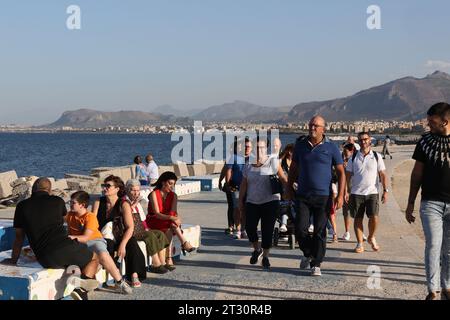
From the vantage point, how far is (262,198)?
8.23m

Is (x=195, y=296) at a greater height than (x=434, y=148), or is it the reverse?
(x=434, y=148)

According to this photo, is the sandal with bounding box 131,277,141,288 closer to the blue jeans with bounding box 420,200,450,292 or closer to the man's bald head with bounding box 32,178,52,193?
the man's bald head with bounding box 32,178,52,193

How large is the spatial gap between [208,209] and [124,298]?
849 cm

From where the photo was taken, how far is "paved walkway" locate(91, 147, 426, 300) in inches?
266

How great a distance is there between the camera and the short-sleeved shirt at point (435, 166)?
607cm

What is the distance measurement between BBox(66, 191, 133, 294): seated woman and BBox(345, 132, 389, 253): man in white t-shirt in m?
3.85

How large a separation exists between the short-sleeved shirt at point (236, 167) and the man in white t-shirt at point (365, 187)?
203cm

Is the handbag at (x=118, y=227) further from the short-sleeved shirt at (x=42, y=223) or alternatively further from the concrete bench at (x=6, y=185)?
the concrete bench at (x=6, y=185)

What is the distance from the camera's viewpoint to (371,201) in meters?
9.27

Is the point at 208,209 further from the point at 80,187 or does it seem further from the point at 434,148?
the point at 80,187

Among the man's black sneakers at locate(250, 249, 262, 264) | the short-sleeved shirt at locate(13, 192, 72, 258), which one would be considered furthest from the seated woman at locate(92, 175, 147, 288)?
the man's black sneakers at locate(250, 249, 262, 264)

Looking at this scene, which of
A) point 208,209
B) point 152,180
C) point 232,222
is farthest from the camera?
point 152,180

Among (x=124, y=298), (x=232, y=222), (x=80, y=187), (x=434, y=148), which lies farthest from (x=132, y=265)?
(x=80, y=187)

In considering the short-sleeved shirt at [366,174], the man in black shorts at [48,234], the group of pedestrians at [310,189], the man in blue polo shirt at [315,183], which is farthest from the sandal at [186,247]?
the short-sleeved shirt at [366,174]
